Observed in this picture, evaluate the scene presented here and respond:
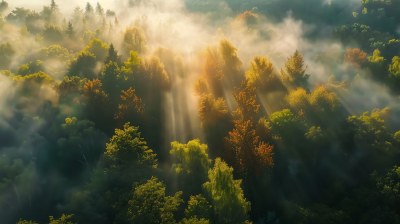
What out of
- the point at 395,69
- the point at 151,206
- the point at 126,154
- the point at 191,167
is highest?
the point at 395,69

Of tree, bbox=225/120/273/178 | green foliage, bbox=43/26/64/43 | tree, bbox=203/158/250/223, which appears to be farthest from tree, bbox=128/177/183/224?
green foliage, bbox=43/26/64/43

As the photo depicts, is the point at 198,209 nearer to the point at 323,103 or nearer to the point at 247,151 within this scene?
the point at 247,151

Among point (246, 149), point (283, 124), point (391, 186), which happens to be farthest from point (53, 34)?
point (391, 186)

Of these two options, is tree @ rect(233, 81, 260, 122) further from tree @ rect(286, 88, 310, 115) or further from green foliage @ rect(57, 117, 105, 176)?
green foliage @ rect(57, 117, 105, 176)

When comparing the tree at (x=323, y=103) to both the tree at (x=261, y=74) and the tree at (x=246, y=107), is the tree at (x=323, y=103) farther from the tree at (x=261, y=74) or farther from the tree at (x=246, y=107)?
the tree at (x=246, y=107)

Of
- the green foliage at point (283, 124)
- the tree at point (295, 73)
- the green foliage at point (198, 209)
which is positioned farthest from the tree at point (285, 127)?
the green foliage at point (198, 209)

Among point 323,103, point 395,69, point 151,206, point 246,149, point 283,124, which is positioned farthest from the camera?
point 395,69

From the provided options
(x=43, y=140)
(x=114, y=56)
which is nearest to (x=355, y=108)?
(x=114, y=56)
